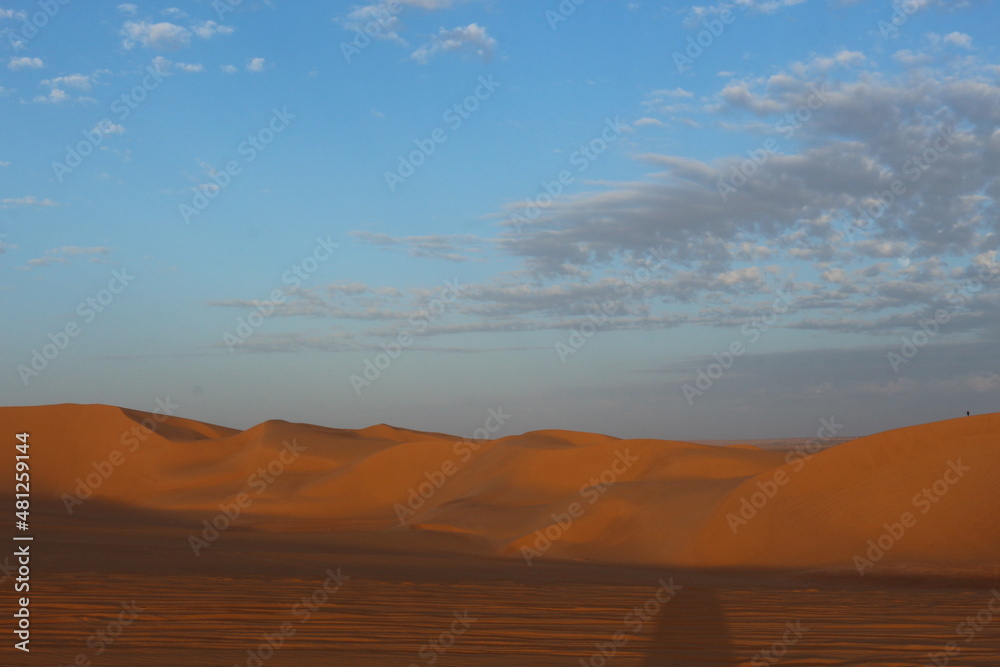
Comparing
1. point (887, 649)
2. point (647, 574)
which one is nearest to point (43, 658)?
point (887, 649)

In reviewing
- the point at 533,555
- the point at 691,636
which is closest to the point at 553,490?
the point at 533,555

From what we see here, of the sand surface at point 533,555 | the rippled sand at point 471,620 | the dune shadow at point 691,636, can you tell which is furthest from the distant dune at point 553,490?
the dune shadow at point 691,636

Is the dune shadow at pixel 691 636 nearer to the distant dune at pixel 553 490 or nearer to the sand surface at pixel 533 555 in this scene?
the sand surface at pixel 533 555

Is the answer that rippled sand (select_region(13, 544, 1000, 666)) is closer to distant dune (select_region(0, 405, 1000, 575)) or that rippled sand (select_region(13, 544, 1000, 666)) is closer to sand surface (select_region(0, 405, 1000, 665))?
sand surface (select_region(0, 405, 1000, 665))

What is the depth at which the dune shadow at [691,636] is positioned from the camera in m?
6.04

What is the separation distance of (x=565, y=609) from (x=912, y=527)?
9833 mm

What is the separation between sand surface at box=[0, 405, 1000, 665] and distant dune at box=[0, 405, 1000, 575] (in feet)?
0.25

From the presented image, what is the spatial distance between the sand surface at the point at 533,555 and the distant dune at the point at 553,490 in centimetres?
8

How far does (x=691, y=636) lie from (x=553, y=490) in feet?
74.9

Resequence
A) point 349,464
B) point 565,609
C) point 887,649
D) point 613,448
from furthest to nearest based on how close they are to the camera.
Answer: point 349,464, point 613,448, point 565,609, point 887,649

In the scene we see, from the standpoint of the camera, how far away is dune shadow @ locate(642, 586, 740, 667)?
6.04 m

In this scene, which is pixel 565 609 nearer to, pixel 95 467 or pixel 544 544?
pixel 544 544

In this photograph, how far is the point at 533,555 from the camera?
19156 mm

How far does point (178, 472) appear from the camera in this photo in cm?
3809
